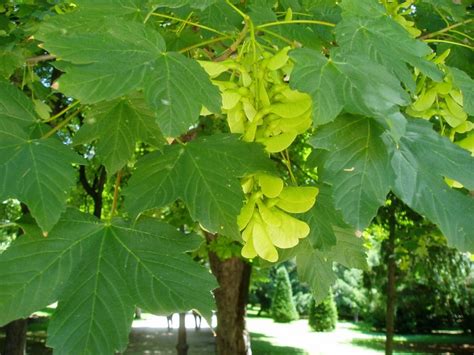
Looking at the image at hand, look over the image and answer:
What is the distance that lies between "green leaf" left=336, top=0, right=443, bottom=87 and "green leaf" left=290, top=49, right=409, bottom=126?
10 centimetres

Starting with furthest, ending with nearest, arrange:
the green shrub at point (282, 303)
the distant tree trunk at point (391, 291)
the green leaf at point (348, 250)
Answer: the green shrub at point (282, 303) < the distant tree trunk at point (391, 291) < the green leaf at point (348, 250)

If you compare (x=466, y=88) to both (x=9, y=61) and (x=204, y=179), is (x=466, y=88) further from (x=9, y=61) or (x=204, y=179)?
(x=9, y=61)

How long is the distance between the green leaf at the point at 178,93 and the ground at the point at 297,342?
1322 cm

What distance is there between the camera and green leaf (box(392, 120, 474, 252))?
1.29 m

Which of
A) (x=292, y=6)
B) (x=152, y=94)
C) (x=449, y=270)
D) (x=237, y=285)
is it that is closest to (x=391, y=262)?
(x=449, y=270)

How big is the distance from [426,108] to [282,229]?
45cm

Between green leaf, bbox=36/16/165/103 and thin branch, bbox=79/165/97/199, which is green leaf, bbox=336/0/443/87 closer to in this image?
green leaf, bbox=36/16/165/103

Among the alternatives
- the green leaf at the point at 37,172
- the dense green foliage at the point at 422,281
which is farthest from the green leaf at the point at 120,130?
the dense green foliage at the point at 422,281

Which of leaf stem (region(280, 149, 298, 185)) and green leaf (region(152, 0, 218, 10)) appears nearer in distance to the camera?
green leaf (region(152, 0, 218, 10))

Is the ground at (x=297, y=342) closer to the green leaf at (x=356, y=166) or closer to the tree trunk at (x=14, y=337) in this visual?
the tree trunk at (x=14, y=337)

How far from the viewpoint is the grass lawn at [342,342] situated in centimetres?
1588

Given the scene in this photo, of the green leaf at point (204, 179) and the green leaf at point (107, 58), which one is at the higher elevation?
the green leaf at point (107, 58)

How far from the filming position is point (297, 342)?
17938 millimetres

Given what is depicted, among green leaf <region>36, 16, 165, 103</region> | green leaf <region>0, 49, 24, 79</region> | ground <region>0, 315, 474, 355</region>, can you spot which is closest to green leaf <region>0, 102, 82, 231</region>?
green leaf <region>36, 16, 165, 103</region>
